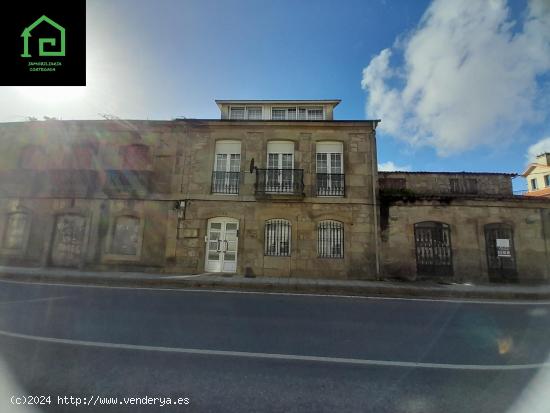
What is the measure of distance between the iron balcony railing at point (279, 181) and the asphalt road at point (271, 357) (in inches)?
257

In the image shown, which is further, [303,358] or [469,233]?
[469,233]

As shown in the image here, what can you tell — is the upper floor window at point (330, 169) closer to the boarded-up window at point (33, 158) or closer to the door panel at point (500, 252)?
the door panel at point (500, 252)

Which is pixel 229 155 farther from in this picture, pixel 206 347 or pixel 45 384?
pixel 45 384

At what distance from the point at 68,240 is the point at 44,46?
9526mm

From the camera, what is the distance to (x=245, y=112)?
14492mm

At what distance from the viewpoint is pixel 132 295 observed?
7.27 meters

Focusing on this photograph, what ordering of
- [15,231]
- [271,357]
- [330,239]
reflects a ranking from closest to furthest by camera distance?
[271,357] < [330,239] < [15,231]

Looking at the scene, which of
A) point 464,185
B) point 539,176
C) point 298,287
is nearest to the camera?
point 298,287

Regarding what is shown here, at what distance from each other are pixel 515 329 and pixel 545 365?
6.51ft

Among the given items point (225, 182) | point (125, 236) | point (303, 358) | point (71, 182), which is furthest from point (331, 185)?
point (71, 182)

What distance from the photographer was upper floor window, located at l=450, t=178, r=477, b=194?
49.3 feet

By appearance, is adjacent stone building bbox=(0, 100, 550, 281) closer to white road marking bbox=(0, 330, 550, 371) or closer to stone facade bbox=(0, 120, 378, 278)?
stone facade bbox=(0, 120, 378, 278)

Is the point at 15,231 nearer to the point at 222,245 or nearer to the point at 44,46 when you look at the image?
the point at 222,245

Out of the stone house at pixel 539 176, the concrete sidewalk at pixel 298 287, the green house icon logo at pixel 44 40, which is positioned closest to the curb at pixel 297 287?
the concrete sidewalk at pixel 298 287
